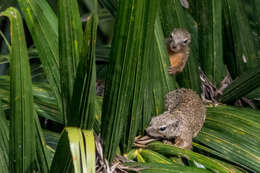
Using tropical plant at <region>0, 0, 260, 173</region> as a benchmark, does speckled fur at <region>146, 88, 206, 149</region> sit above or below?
below

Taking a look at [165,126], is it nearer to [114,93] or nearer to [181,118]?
[181,118]

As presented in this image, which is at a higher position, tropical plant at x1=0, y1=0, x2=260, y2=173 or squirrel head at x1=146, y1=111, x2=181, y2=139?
tropical plant at x1=0, y1=0, x2=260, y2=173

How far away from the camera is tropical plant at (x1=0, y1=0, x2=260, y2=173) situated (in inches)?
46.5

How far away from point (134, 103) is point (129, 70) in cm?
17

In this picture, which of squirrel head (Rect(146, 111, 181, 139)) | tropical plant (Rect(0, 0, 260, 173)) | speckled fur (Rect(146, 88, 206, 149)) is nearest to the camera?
tropical plant (Rect(0, 0, 260, 173))

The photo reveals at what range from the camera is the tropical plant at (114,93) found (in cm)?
118

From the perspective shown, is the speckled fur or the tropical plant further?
the speckled fur

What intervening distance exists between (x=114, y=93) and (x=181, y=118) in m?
1.28

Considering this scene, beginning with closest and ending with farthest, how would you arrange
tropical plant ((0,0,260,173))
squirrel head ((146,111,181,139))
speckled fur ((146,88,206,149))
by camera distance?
tropical plant ((0,0,260,173))
squirrel head ((146,111,181,139))
speckled fur ((146,88,206,149))

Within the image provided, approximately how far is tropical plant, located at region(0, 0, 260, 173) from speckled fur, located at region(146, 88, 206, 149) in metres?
0.07

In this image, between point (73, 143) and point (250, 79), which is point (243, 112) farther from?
point (73, 143)

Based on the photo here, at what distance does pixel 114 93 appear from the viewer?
4.45ft

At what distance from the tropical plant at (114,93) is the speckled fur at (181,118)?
7cm

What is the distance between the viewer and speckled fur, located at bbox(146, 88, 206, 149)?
82.1 inches
